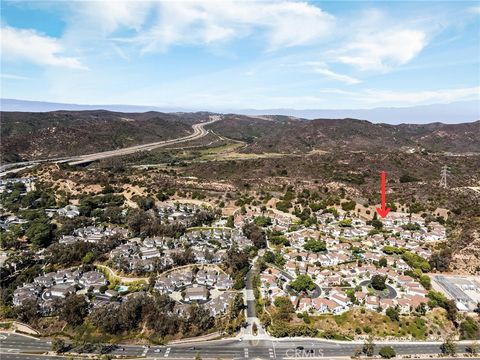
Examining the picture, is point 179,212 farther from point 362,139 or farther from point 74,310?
point 362,139

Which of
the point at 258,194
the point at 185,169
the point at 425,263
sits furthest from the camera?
the point at 185,169

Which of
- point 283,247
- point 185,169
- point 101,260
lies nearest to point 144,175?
point 185,169

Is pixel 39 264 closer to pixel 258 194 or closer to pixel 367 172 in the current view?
pixel 258 194

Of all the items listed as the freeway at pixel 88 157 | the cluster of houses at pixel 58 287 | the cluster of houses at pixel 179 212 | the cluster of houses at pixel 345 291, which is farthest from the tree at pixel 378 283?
the freeway at pixel 88 157

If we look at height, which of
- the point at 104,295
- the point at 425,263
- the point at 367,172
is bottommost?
the point at 104,295

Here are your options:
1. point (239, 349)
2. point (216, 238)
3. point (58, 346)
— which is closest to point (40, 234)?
point (58, 346)

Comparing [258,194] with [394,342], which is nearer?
[394,342]

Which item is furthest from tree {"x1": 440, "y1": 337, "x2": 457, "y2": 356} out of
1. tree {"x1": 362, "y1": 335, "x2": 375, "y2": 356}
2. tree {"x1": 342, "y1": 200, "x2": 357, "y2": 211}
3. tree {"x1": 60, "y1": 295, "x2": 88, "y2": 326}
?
tree {"x1": 342, "y1": 200, "x2": 357, "y2": 211}

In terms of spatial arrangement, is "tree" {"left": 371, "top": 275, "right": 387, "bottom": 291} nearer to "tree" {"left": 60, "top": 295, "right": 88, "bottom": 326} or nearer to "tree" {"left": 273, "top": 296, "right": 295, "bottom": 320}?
"tree" {"left": 273, "top": 296, "right": 295, "bottom": 320}
